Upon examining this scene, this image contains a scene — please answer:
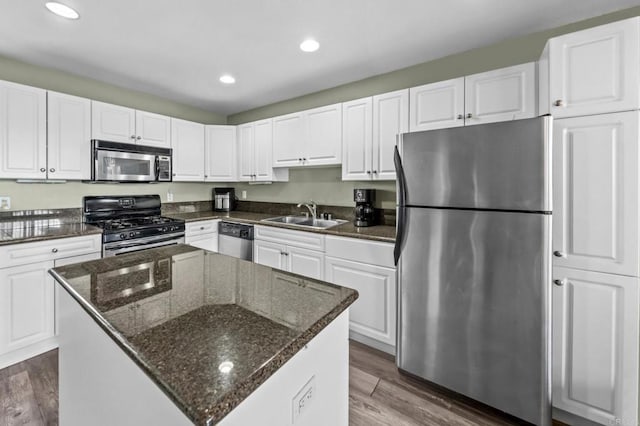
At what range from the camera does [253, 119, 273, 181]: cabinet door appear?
3425mm

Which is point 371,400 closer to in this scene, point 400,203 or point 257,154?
point 400,203

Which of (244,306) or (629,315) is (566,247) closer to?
(629,315)

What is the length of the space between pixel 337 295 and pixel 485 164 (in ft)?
3.90

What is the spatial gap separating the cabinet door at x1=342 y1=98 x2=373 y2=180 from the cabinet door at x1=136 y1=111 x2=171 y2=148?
2.11 m

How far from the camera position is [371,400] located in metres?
1.79

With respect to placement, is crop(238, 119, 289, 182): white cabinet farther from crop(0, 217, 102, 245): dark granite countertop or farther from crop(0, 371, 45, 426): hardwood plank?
crop(0, 371, 45, 426): hardwood plank

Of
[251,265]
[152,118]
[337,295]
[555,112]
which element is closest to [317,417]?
[337,295]

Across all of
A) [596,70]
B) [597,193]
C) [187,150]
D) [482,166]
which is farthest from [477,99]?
[187,150]

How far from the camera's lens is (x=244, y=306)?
92 centimetres

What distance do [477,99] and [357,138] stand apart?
3.34 feet

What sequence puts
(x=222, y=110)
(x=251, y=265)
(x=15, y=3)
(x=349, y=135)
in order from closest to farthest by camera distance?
(x=251, y=265) < (x=15, y=3) < (x=349, y=135) < (x=222, y=110)

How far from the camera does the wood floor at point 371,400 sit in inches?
64.2

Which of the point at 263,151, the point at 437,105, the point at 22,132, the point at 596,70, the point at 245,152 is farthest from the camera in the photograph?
the point at 245,152

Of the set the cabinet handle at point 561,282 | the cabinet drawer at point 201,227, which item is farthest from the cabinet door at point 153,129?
the cabinet handle at point 561,282
